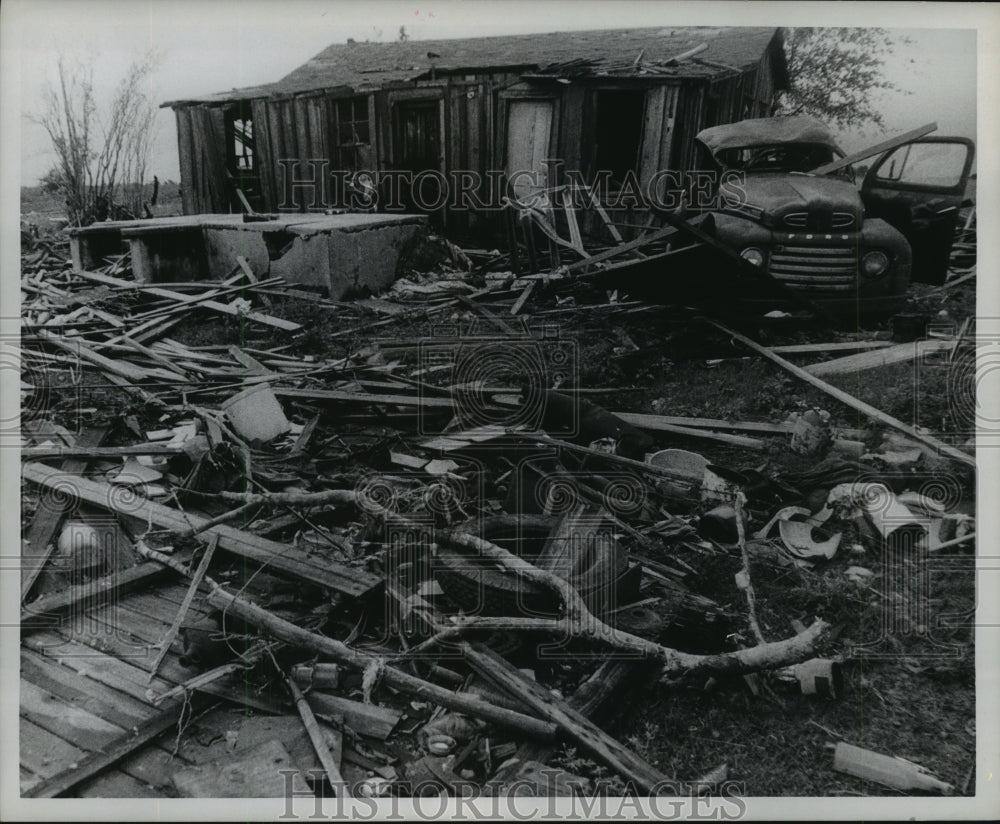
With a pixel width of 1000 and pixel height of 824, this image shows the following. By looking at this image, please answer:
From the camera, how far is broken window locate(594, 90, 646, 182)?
12.2ft

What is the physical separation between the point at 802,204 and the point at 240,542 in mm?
3338

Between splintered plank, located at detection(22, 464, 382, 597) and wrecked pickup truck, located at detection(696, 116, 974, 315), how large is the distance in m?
2.53

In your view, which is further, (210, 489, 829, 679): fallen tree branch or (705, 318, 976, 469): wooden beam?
(705, 318, 976, 469): wooden beam

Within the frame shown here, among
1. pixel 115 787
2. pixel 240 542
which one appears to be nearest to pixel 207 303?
pixel 240 542

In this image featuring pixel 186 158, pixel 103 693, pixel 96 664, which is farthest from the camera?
pixel 186 158

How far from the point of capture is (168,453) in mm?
3611

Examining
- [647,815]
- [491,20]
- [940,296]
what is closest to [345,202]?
[491,20]

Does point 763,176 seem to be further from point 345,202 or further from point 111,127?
point 111,127

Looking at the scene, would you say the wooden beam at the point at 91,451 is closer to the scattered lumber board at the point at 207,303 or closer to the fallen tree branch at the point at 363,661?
the fallen tree branch at the point at 363,661

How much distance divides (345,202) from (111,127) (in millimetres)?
1235

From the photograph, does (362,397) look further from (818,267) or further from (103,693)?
(818,267)

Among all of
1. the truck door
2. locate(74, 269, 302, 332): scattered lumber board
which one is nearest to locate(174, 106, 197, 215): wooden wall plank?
locate(74, 269, 302, 332): scattered lumber board

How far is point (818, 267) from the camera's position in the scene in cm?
359

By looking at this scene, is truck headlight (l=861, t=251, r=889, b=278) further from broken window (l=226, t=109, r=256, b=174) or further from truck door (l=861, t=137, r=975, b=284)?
broken window (l=226, t=109, r=256, b=174)
